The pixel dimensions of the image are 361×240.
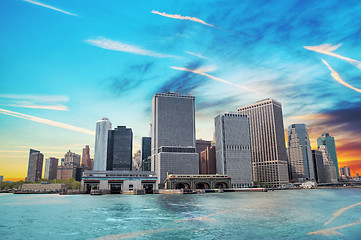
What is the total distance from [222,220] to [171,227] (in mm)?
14829

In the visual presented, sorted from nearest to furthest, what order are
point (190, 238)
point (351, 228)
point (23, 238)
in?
point (190, 238) → point (23, 238) → point (351, 228)

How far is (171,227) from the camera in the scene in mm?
55781

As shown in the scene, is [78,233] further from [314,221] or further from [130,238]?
[314,221]

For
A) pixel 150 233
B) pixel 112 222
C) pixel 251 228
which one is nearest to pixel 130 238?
pixel 150 233

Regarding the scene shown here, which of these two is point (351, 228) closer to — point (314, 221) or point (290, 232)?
point (314, 221)

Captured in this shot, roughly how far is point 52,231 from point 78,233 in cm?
734

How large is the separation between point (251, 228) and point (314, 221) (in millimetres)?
19201

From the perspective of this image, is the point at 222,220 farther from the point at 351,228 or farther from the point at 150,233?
the point at 351,228

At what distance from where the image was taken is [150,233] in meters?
50.3

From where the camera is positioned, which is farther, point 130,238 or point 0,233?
point 0,233

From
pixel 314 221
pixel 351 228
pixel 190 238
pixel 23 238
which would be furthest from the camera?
pixel 314 221

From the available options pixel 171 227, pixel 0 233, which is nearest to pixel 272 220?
pixel 171 227

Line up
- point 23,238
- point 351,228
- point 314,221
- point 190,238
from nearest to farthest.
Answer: point 190,238 < point 23,238 < point 351,228 < point 314,221

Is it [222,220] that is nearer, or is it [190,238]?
[190,238]
